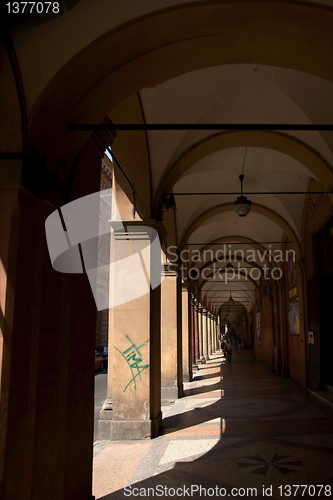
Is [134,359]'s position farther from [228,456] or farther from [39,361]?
[39,361]

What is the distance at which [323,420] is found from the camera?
863cm

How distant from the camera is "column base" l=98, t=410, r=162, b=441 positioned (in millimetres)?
7414

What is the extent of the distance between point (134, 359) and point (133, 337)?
15.5 inches

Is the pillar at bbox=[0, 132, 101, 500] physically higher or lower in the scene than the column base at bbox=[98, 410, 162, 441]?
higher

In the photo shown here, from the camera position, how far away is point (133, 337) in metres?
7.84

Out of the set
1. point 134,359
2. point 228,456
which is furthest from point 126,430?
point 228,456

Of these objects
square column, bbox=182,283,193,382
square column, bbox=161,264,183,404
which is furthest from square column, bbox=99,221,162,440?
square column, bbox=182,283,193,382

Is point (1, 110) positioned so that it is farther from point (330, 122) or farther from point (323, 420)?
point (323, 420)

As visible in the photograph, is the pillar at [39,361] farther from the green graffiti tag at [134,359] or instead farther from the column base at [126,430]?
the green graffiti tag at [134,359]

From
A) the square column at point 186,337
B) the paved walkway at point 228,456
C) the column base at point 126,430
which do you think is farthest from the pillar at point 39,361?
the square column at point 186,337

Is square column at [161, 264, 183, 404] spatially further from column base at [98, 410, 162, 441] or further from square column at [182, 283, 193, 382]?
column base at [98, 410, 162, 441]

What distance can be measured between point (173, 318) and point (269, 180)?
473 centimetres

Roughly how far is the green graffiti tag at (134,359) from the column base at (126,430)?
0.58 meters

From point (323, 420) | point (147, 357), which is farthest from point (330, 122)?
point (323, 420)
